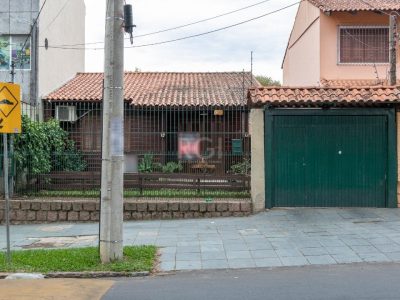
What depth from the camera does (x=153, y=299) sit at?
20.5 ft

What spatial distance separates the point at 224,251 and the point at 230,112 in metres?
9.28

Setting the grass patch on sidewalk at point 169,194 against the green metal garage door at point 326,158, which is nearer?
the green metal garage door at point 326,158

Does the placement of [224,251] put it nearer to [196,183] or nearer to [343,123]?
[196,183]

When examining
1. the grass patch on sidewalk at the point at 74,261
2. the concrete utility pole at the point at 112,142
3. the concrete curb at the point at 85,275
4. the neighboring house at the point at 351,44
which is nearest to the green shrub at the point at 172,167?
the grass patch on sidewalk at the point at 74,261

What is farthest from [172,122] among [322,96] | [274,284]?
[274,284]

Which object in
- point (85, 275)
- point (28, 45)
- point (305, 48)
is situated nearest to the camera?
point (85, 275)

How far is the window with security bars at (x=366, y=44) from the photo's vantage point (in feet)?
64.2

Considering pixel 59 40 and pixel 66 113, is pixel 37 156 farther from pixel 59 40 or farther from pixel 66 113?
pixel 59 40

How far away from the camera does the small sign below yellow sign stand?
8336mm

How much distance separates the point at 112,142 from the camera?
8133 millimetres

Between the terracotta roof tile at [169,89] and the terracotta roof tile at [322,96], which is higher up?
the terracotta roof tile at [169,89]

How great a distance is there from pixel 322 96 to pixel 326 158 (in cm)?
159

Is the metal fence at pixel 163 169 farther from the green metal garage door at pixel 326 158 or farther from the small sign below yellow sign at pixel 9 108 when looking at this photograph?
the small sign below yellow sign at pixel 9 108

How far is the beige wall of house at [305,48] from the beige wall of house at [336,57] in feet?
0.90
